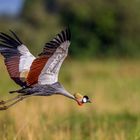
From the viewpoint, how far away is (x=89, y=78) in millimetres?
23156

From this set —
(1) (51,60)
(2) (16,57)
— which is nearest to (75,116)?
(2) (16,57)

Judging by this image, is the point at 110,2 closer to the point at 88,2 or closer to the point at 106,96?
the point at 88,2

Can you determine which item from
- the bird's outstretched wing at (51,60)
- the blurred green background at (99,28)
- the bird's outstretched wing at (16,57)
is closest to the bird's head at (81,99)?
the bird's outstretched wing at (51,60)

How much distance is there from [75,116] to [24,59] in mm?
5703

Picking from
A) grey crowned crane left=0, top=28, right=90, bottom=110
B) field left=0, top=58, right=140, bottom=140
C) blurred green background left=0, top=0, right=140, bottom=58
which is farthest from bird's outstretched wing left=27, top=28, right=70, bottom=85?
blurred green background left=0, top=0, right=140, bottom=58

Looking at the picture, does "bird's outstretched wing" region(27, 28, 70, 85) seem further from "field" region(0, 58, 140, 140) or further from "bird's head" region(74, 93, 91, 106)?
"field" region(0, 58, 140, 140)

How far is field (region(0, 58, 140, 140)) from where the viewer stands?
8078mm

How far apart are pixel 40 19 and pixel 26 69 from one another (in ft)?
153

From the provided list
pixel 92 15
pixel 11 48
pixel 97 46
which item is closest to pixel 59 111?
pixel 11 48

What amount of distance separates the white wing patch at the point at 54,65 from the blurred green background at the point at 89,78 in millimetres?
972

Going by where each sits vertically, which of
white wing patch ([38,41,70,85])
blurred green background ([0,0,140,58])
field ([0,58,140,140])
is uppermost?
blurred green background ([0,0,140,58])

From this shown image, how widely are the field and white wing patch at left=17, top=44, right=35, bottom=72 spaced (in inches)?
27.8

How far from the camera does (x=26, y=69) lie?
20.0ft

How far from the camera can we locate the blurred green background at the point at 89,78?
28.3 feet
